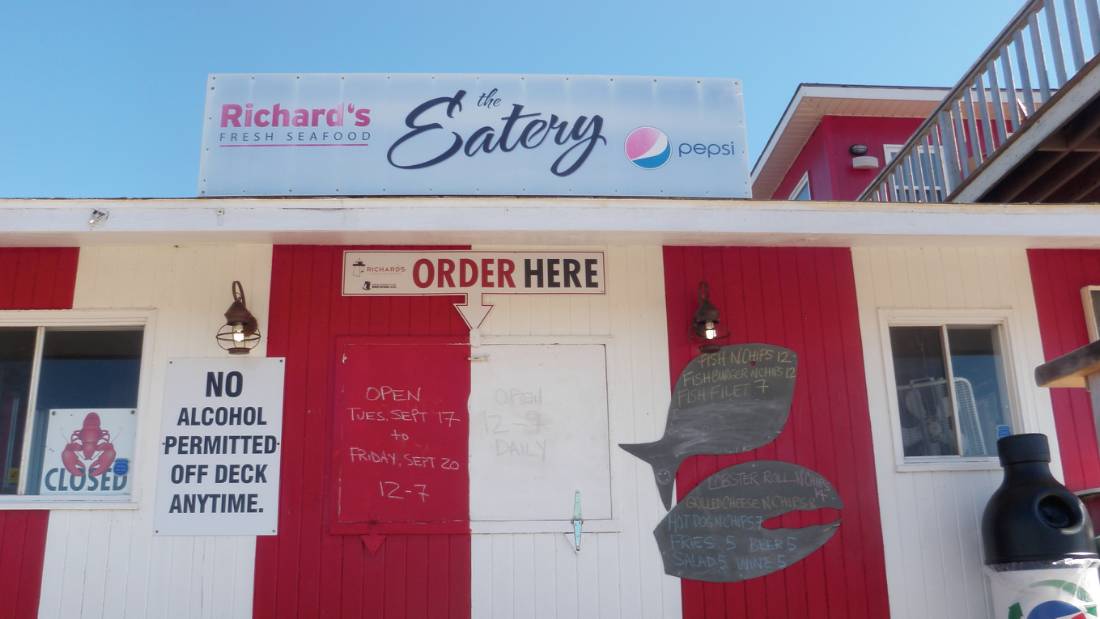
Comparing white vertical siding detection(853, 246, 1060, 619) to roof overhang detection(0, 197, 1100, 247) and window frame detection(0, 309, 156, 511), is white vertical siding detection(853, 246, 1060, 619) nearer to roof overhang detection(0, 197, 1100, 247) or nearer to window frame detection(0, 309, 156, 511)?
roof overhang detection(0, 197, 1100, 247)

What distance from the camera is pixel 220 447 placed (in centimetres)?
613

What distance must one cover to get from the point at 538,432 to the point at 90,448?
9.59 ft

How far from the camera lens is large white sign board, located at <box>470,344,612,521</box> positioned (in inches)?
241

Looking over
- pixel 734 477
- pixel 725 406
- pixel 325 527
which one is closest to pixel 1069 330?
pixel 725 406

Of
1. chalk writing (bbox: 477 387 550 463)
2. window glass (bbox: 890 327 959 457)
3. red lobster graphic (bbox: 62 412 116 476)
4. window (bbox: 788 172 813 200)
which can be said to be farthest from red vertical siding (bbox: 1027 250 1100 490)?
window (bbox: 788 172 813 200)

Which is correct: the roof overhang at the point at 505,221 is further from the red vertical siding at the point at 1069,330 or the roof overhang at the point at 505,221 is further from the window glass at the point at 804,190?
the window glass at the point at 804,190

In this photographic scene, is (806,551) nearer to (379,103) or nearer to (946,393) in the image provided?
(946,393)

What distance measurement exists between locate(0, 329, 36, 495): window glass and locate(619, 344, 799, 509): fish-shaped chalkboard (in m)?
3.95

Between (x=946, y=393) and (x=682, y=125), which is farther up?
(x=682, y=125)

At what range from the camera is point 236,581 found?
5902mm

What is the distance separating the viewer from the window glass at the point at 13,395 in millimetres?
6160

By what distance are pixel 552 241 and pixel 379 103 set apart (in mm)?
1740

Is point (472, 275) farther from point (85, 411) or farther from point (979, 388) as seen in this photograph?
point (979, 388)

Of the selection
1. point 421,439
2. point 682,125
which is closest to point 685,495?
point 421,439
